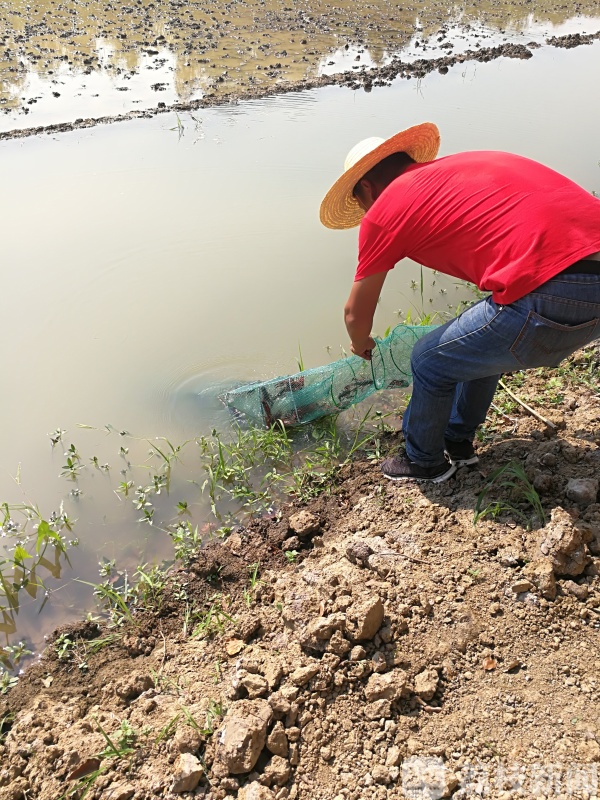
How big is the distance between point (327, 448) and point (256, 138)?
3.99 metres

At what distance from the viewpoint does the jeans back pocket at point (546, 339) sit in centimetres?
201

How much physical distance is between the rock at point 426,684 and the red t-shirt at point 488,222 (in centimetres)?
120

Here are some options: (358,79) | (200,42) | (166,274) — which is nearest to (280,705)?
(166,274)

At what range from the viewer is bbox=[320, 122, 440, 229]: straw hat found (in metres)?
2.28

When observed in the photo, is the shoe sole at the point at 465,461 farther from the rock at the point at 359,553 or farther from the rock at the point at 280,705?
the rock at the point at 280,705

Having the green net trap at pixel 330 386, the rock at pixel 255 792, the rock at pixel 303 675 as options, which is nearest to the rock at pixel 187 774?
the rock at pixel 255 792

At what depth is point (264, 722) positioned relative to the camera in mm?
1772

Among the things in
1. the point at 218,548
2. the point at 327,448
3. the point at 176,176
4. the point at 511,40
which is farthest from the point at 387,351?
the point at 511,40

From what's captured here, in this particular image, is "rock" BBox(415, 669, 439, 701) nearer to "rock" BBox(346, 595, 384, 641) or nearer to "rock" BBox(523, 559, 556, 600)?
"rock" BBox(346, 595, 384, 641)

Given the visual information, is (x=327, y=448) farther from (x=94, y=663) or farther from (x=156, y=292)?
(x=156, y=292)

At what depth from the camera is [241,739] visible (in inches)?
67.7


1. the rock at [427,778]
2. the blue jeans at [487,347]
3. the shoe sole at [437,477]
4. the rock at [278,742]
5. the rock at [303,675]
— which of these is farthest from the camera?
the shoe sole at [437,477]

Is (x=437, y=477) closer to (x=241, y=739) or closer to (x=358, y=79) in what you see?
(x=241, y=739)

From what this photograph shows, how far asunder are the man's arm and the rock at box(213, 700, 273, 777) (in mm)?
1358
